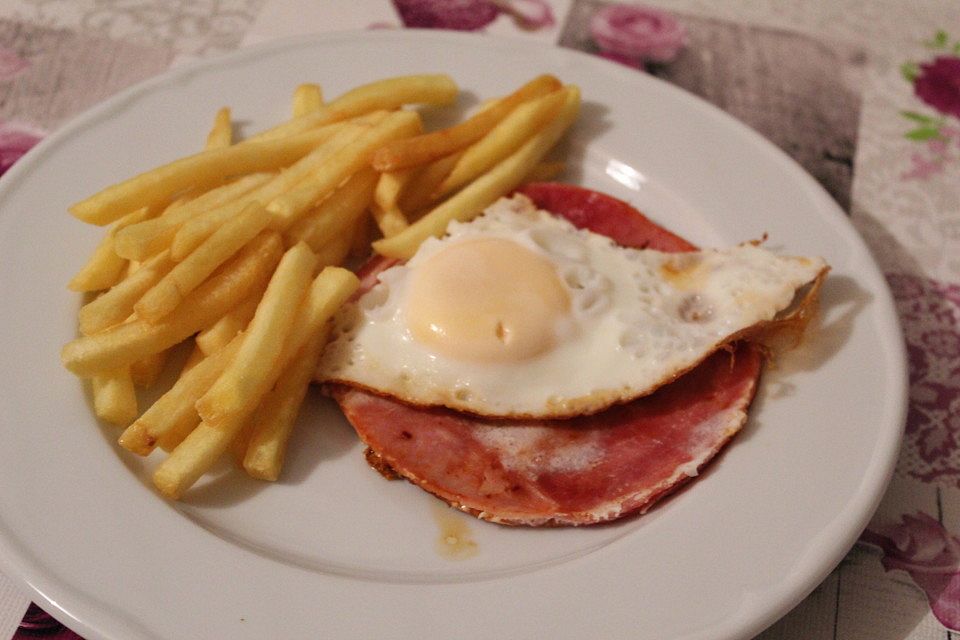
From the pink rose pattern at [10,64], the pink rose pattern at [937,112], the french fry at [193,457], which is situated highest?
the pink rose pattern at [10,64]

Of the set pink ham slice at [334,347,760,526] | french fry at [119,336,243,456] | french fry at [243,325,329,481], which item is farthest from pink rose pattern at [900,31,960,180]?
french fry at [119,336,243,456]

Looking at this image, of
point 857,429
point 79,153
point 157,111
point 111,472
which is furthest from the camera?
point 157,111

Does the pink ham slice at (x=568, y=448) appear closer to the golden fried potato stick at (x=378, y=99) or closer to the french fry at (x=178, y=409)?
the french fry at (x=178, y=409)

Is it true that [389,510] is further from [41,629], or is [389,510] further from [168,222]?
[168,222]

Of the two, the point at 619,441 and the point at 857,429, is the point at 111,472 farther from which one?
the point at 857,429

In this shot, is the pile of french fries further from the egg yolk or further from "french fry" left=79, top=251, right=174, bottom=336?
the egg yolk

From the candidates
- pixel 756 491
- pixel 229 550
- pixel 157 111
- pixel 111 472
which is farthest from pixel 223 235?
pixel 756 491

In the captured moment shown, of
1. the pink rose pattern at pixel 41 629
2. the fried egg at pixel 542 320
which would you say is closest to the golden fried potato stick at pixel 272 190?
the fried egg at pixel 542 320

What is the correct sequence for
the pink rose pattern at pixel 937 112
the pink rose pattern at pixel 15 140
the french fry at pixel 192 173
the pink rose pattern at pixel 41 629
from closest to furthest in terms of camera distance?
1. the pink rose pattern at pixel 41 629
2. the french fry at pixel 192 173
3. the pink rose pattern at pixel 15 140
4. the pink rose pattern at pixel 937 112
